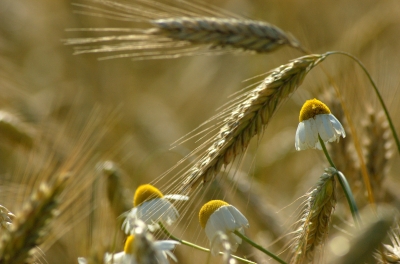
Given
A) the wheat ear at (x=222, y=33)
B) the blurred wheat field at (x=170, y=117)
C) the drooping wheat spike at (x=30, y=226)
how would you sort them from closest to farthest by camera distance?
the drooping wheat spike at (x=30, y=226) → the wheat ear at (x=222, y=33) → the blurred wheat field at (x=170, y=117)

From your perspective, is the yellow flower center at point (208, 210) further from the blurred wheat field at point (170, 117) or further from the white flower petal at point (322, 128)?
the white flower petal at point (322, 128)

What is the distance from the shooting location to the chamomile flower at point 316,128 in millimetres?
1232

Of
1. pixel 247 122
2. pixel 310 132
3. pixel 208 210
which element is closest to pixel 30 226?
pixel 208 210

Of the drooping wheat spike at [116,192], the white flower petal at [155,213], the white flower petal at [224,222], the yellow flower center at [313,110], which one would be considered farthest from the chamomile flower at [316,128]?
the drooping wheat spike at [116,192]

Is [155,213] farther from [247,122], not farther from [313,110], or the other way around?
[313,110]

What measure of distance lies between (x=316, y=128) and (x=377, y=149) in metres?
0.61

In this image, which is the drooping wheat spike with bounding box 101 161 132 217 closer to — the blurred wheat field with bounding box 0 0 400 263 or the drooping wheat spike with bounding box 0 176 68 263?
the blurred wheat field with bounding box 0 0 400 263

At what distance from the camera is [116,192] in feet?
5.63

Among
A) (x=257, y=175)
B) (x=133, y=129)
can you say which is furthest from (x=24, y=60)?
(x=257, y=175)

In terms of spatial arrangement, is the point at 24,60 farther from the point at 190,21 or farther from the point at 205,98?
the point at 190,21

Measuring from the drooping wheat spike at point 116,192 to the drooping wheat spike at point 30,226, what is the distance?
0.54m

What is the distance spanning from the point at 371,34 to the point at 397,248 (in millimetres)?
2183

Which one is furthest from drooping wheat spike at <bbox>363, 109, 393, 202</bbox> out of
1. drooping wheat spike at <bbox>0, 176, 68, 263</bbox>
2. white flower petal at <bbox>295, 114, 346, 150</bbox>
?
drooping wheat spike at <bbox>0, 176, 68, 263</bbox>

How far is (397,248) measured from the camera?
115 centimetres
